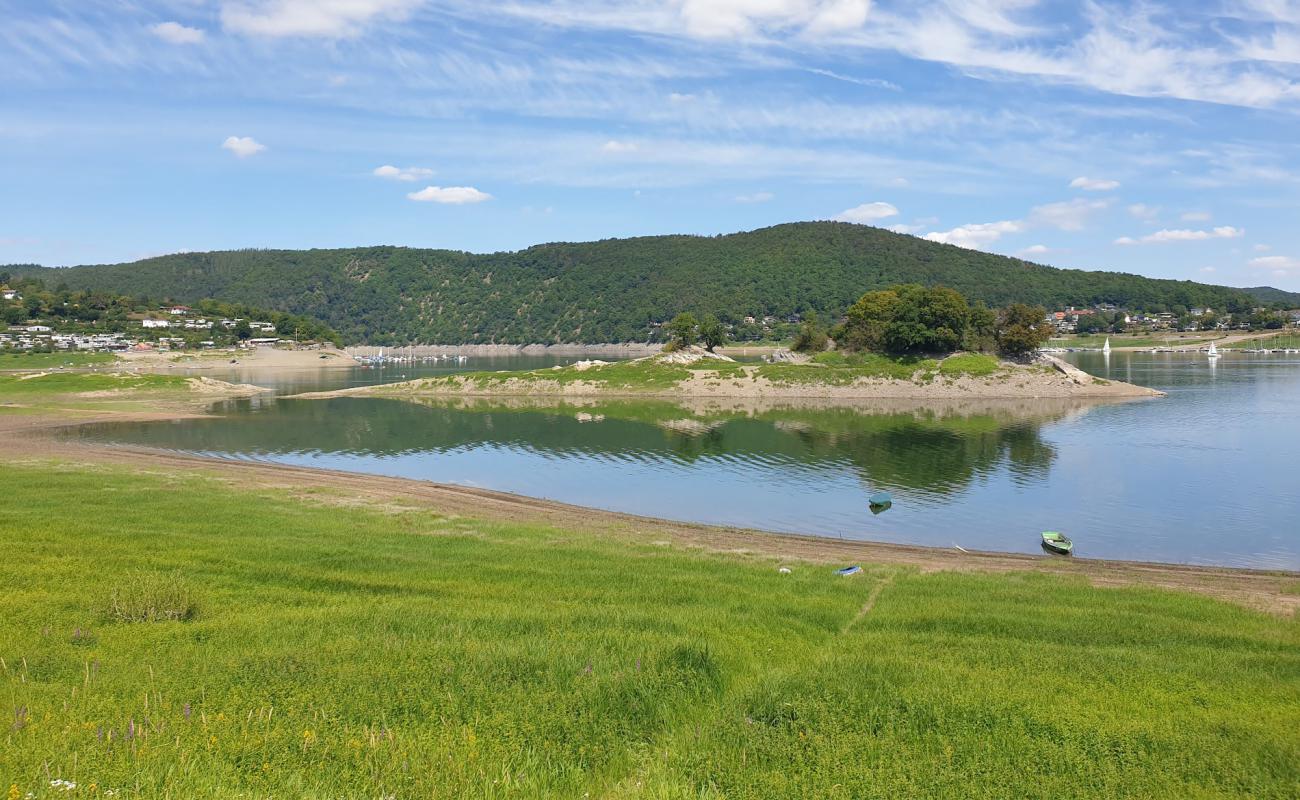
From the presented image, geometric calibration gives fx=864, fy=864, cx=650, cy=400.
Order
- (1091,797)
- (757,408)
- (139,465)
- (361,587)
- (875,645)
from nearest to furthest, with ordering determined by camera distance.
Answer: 1. (1091,797)
2. (875,645)
3. (361,587)
4. (139,465)
5. (757,408)

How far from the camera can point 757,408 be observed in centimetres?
8700

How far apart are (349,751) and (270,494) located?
28.9m

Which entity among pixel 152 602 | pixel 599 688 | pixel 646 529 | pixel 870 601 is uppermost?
pixel 152 602

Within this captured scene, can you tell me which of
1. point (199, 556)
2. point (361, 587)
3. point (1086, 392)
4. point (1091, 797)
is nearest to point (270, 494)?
point (199, 556)

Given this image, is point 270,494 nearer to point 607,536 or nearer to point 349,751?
point 607,536

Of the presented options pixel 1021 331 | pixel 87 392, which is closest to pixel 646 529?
pixel 1021 331

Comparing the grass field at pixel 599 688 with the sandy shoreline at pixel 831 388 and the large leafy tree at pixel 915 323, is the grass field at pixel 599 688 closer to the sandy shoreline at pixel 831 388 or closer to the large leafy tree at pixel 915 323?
the sandy shoreline at pixel 831 388

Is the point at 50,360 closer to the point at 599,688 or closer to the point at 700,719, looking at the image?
the point at 599,688

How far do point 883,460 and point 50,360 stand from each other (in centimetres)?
14282

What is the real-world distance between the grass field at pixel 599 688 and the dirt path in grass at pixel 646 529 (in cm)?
635

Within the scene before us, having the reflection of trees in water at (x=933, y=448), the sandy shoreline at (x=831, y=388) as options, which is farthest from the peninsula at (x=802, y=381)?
the reflection of trees in water at (x=933, y=448)

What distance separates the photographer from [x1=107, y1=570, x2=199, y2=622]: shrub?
40.9ft

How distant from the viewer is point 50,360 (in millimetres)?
139875

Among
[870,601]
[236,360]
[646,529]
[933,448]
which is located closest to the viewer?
[870,601]
